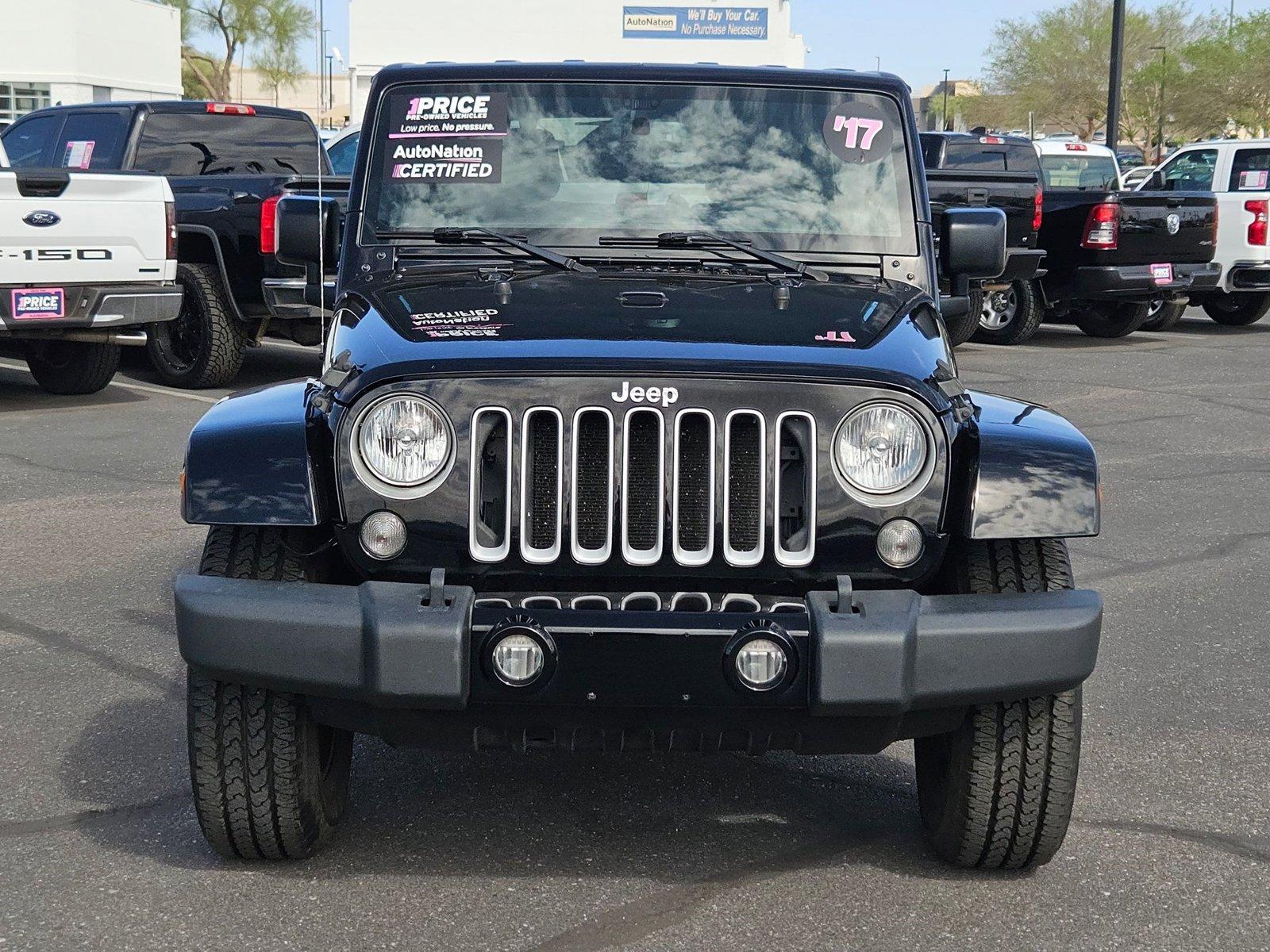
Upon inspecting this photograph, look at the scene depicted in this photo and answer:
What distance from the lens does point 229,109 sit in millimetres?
12039

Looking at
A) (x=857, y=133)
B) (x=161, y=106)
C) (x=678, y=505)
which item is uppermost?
(x=161, y=106)

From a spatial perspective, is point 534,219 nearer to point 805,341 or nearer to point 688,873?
point 805,341

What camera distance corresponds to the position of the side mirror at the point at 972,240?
4816 millimetres

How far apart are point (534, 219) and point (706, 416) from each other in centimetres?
128

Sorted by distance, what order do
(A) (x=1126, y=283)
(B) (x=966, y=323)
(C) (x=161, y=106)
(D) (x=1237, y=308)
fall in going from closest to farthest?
(C) (x=161, y=106) → (B) (x=966, y=323) → (A) (x=1126, y=283) → (D) (x=1237, y=308)

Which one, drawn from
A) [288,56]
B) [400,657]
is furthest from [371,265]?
[288,56]

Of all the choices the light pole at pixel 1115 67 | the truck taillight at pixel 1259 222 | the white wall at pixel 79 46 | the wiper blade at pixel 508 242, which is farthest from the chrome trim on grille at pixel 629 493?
the white wall at pixel 79 46

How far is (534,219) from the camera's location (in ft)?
14.6

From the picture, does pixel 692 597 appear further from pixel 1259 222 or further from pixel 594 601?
pixel 1259 222

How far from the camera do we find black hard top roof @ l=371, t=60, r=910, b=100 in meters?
4.65

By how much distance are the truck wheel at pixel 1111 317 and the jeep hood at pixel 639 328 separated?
502 inches

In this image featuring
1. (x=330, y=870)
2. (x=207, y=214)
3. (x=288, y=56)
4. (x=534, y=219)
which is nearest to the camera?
(x=330, y=870)

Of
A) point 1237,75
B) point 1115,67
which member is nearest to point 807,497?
point 1115,67

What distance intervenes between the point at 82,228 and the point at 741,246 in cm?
674
